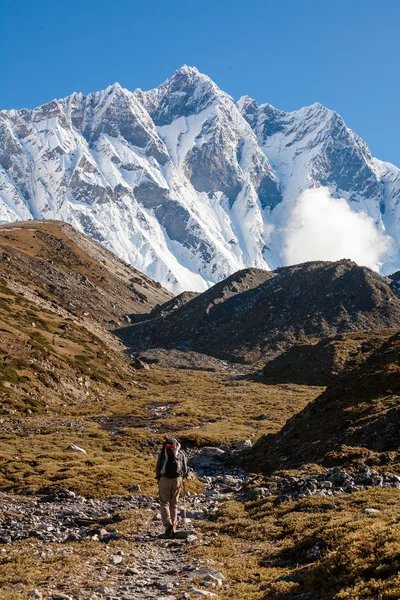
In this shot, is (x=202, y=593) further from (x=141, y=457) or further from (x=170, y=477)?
(x=141, y=457)

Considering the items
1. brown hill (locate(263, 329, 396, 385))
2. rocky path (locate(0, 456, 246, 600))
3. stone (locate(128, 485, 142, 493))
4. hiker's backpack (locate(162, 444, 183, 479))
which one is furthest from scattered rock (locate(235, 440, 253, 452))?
brown hill (locate(263, 329, 396, 385))

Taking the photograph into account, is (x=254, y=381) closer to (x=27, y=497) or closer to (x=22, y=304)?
(x=22, y=304)

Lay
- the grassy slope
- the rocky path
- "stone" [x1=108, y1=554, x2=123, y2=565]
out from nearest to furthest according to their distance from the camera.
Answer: the grassy slope < the rocky path < "stone" [x1=108, y1=554, x2=123, y2=565]

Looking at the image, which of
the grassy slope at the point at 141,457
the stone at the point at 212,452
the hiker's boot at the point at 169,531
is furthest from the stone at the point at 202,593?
the stone at the point at 212,452

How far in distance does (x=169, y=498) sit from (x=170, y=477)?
754 mm

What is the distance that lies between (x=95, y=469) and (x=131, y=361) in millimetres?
88052

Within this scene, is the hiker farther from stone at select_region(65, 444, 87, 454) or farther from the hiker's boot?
stone at select_region(65, 444, 87, 454)

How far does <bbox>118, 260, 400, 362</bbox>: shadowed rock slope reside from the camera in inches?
5955

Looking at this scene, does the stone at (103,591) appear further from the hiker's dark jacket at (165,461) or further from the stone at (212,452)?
the stone at (212,452)

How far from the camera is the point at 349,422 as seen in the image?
3431 cm

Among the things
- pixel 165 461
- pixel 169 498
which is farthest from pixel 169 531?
pixel 165 461

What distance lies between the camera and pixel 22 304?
110m

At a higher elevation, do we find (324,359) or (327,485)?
(324,359)

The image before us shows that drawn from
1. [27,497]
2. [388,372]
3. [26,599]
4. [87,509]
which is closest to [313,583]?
[26,599]
